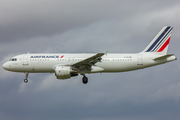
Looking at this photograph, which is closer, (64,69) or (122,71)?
(64,69)

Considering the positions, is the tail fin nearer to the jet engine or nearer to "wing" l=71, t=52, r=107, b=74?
"wing" l=71, t=52, r=107, b=74

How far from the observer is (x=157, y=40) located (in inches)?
2044

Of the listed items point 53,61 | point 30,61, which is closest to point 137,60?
point 53,61

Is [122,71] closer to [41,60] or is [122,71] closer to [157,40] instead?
[157,40]

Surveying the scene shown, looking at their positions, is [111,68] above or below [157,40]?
below

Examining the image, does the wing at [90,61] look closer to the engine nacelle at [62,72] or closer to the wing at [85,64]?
the wing at [85,64]

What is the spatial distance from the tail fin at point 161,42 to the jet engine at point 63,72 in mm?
14384

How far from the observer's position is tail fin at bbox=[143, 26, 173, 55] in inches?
2017

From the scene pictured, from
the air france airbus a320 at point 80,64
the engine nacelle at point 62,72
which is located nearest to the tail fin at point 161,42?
the air france airbus a320 at point 80,64

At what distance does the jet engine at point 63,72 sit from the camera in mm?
45781

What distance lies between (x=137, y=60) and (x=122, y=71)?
319cm

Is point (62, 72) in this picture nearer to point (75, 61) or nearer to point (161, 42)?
point (75, 61)

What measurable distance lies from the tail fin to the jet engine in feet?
47.2

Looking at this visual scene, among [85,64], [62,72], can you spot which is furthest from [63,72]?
[85,64]
